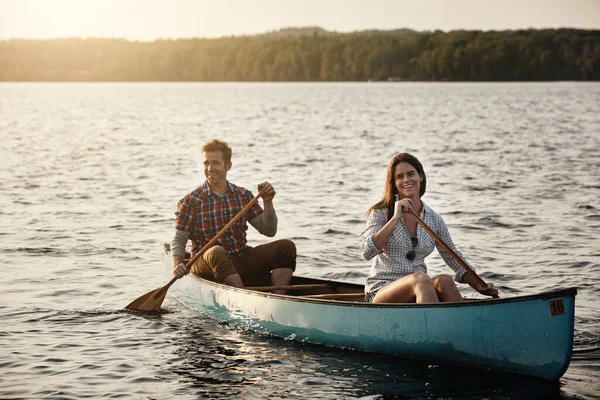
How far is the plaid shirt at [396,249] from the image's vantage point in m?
7.38

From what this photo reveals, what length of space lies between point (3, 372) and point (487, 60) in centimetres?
12940

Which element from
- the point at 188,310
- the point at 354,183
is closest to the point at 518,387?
the point at 188,310

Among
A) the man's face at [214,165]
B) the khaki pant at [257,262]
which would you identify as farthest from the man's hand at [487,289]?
the man's face at [214,165]

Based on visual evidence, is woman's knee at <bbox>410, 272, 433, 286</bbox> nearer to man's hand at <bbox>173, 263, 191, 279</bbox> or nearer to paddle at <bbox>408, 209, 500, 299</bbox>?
paddle at <bbox>408, 209, 500, 299</bbox>

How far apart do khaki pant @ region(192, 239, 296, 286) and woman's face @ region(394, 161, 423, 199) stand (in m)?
2.02

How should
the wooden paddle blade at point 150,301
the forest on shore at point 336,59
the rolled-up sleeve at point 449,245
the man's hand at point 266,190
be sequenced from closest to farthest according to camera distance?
the rolled-up sleeve at point 449,245, the man's hand at point 266,190, the wooden paddle blade at point 150,301, the forest on shore at point 336,59

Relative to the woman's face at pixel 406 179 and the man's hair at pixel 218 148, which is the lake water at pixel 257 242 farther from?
the man's hair at pixel 218 148

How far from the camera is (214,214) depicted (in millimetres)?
9227

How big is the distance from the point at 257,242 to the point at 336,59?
444 ft

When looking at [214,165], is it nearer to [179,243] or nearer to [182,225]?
[182,225]

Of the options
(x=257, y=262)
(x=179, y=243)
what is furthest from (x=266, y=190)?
(x=179, y=243)

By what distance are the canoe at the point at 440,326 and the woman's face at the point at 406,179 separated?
898 mm

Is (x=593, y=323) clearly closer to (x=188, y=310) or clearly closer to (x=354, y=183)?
(x=188, y=310)

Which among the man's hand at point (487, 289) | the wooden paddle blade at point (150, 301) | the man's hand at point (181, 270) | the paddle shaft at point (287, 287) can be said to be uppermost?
the man's hand at point (181, 270)
